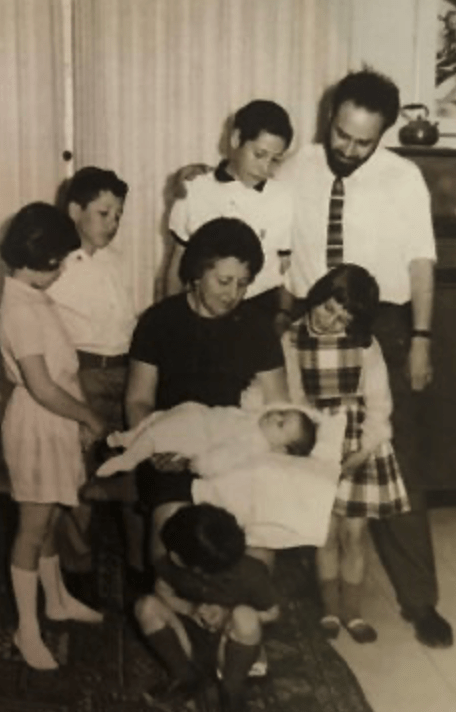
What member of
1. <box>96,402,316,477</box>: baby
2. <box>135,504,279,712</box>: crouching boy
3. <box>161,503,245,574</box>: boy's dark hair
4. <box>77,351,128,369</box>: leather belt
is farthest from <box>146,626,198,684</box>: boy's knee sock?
<box>77,351,128,369</box>: leather belt

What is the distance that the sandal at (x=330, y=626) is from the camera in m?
1.32

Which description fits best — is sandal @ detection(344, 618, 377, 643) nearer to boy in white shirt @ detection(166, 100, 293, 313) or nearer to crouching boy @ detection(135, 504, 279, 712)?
crouching boy @ detection(135, 504, 279, 712)

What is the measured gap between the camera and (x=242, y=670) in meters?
1.12

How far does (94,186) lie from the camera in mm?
1319

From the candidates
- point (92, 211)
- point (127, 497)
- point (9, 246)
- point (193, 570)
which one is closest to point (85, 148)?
point (92, 211)

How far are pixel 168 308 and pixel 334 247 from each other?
0.31m

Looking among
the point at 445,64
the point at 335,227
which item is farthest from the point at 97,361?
the point at 445,64

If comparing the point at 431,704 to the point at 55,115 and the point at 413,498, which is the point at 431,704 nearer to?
the point at 413,498

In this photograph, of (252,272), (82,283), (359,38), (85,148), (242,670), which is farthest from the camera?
(359,38)

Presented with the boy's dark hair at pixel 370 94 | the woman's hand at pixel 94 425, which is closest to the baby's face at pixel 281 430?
the woman's hand at pixel 94 425

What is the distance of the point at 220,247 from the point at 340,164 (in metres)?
0.29

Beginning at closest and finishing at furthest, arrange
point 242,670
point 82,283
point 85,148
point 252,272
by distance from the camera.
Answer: point 242,670 → point 252,272 → point 82,283 → point 85,148

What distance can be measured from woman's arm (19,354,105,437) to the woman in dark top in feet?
0.30

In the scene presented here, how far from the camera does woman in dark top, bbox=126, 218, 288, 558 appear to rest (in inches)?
48.5
